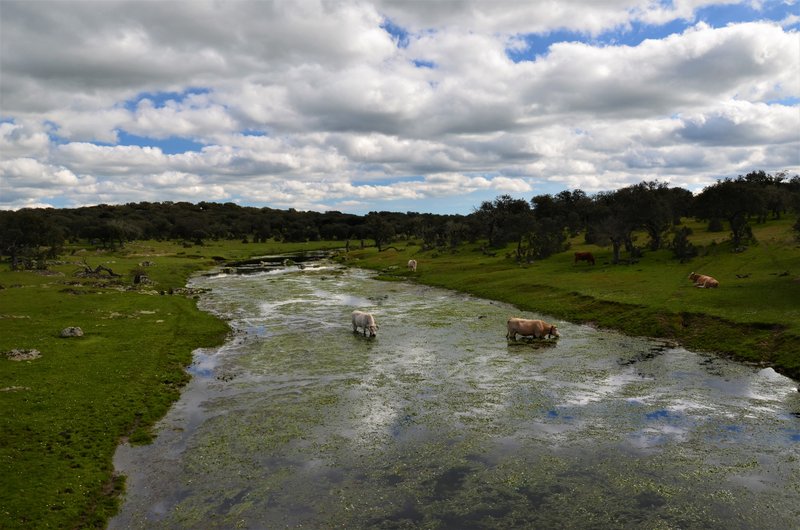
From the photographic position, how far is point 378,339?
127ft

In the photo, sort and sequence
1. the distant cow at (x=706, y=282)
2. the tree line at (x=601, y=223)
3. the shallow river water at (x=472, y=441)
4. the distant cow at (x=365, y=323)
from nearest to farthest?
the shallow river water at (x=472, y=441)
the distant cow at (x=365, y=323)
the distant cow at (x=706, y=282)
the tree line at (x=601, y=223)

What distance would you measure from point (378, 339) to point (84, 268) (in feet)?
208

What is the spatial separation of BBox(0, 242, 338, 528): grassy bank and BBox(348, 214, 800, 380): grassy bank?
33.4 meters

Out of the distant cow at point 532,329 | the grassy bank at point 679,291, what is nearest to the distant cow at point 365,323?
the distant cow at point 532,329

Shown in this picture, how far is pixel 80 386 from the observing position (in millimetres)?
25828

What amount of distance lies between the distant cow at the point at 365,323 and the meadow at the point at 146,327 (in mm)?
11620

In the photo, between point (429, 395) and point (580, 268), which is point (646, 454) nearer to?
point (429, 395)

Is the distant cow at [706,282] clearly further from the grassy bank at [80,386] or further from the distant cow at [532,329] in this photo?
the grassy bank at [80,386]

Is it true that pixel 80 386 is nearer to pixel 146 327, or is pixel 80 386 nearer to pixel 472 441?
pixel 146 327

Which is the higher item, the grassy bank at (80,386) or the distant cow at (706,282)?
the distant cow at (706,282)

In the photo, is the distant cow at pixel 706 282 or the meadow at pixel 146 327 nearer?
the meadow at pixel 146 327

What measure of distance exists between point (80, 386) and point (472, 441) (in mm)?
20575

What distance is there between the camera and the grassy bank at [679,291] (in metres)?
33.5

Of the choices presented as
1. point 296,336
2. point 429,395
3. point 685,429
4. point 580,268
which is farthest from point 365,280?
point 685,429
